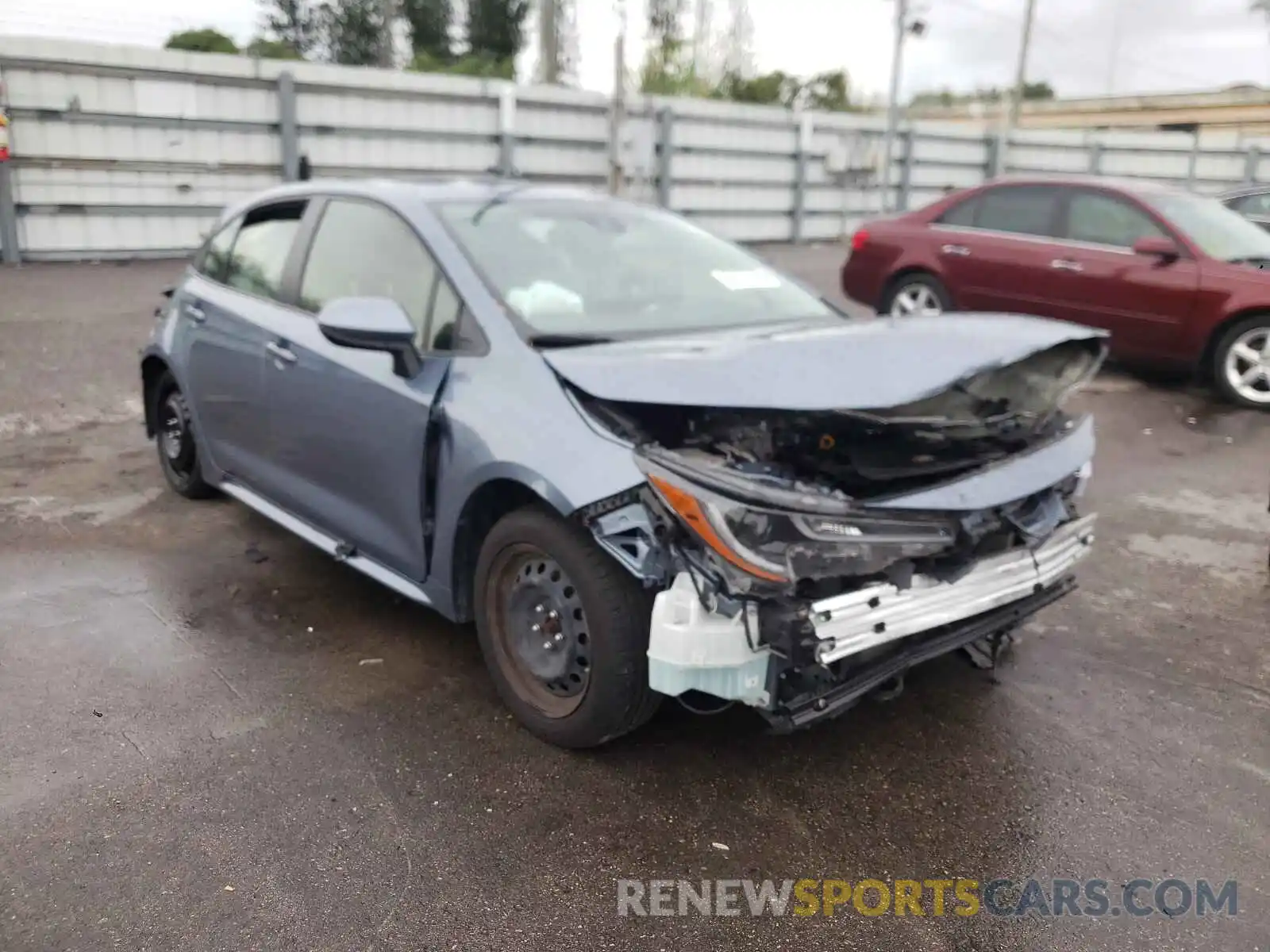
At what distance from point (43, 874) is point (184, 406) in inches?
118

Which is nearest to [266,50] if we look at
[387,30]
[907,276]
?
[387,30]

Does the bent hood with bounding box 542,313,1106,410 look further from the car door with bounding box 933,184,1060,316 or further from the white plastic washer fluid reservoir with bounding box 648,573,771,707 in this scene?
the car door with bounding box 933,184,1060,316

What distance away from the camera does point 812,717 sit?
271cm

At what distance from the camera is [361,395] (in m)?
3.63

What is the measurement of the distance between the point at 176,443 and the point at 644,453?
358 cm

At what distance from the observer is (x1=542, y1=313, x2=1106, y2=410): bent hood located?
8.85ft

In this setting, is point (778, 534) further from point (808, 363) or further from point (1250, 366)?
point (1250, 366)

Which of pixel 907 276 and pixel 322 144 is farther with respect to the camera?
pixel 322 144

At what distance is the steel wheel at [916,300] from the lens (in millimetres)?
9250

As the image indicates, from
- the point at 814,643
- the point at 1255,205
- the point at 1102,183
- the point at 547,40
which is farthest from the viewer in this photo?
the point at 547,40

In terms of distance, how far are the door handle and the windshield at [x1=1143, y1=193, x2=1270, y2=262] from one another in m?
6.84

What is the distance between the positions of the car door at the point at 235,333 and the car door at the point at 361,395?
21 cm

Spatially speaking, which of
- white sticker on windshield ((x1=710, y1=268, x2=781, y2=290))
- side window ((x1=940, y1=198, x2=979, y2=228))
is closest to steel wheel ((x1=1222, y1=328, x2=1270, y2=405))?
side window ((x1=940, y1=198, x2=979, y2=228))

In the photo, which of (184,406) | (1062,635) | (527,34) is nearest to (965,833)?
A: (1062,635)
